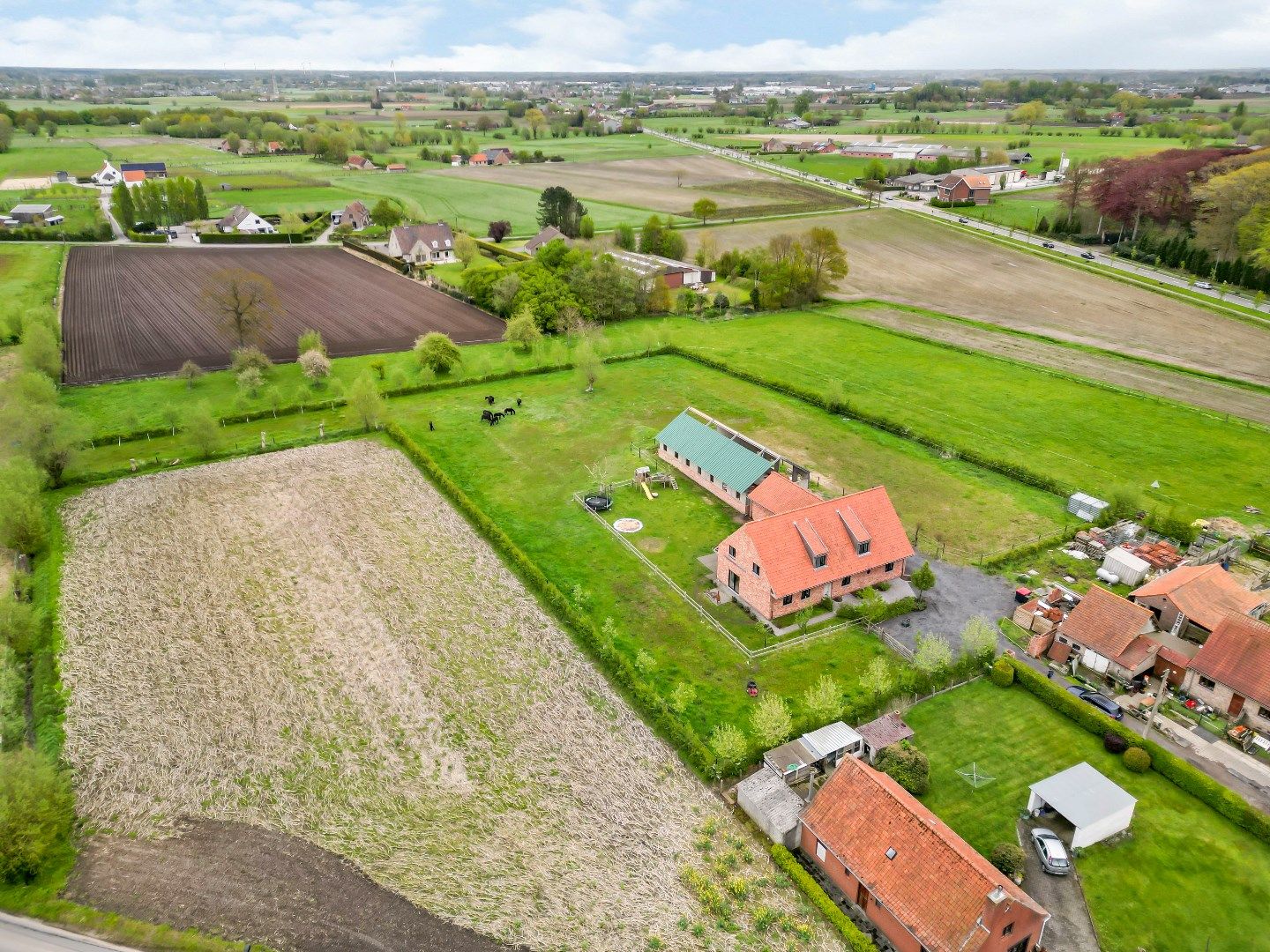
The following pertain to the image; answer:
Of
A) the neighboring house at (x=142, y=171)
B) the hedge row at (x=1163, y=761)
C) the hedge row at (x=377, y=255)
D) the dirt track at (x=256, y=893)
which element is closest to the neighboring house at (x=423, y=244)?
the hedge row at (x=377, y=255)

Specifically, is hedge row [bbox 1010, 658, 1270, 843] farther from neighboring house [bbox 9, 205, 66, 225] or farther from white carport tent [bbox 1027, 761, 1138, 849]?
neighboring house [bbox 9, 205, 66, 225]

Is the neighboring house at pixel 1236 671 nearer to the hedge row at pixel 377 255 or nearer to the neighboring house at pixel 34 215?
the hedge row at pixel 377 255

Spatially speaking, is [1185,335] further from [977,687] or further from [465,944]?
[465,944]

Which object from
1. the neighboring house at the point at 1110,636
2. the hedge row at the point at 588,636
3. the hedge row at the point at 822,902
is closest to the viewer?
the hedge row at the point at 822,902

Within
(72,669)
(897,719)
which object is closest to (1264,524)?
(897,719)

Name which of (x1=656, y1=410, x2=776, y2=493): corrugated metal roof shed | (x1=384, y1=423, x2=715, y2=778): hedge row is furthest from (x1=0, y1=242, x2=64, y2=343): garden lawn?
(x1=656, y1=410, x2=776, y2=493): corrugated metal roof shed
